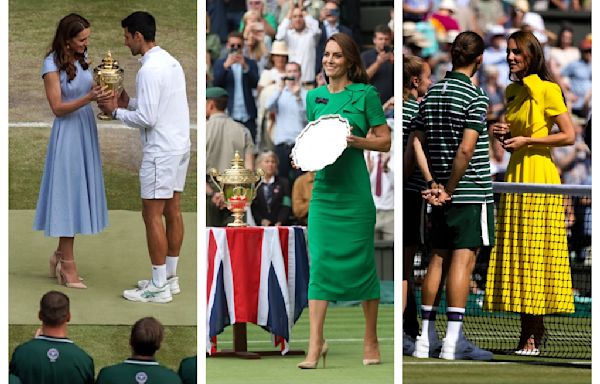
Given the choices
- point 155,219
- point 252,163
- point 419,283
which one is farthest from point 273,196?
point 155,219

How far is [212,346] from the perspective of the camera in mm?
8062

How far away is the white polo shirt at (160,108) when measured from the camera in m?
7.15

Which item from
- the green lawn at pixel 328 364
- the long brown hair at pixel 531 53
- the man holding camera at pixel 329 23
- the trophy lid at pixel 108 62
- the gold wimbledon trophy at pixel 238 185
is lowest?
the green lawn at pixel 328 364

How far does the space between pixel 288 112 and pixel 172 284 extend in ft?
6.10

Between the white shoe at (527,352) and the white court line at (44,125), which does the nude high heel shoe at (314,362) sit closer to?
the white shoe at (527,352)

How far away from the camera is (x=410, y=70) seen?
7.82m

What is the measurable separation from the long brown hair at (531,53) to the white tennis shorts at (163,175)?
1719 mm

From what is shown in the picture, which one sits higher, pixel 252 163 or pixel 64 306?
pixel 252 163

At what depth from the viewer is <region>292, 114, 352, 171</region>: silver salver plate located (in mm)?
7367

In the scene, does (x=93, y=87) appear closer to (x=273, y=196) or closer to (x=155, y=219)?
(x=155, y=219)

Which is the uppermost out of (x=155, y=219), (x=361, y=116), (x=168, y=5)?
(x=168, y=5)

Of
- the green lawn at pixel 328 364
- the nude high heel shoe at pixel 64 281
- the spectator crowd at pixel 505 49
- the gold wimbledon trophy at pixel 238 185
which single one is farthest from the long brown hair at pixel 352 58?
the nude high heel shoe at pixel 64 281
